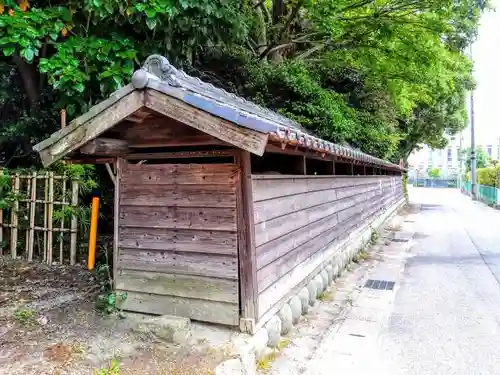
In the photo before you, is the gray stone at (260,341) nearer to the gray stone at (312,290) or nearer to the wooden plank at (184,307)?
the wooden plank at (184,307)

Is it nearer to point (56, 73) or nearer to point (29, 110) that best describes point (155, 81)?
point (56, 73)

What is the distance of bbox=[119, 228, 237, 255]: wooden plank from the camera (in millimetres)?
3969

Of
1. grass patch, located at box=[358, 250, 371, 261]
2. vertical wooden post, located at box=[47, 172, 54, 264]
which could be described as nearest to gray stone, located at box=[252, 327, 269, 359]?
vertical wooden post, located at box=[47, 172, 54, 264]

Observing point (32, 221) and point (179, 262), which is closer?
point (179, 262)

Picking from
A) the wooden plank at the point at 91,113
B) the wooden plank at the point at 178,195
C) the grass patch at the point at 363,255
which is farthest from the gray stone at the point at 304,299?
the grass patch at the point at 363,255

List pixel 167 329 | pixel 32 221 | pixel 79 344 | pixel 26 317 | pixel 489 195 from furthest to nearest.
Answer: pixel 489 195, pixel 32 221, pixel 26 317, pixel 167 329, pixel 79 344

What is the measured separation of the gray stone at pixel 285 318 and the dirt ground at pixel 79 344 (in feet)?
3.87

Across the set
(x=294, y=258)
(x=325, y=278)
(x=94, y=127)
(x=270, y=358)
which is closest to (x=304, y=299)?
(x=294, y=258)

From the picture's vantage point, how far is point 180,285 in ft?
13.6

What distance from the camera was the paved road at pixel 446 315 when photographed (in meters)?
4.18

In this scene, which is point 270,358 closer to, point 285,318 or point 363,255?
point 285,318

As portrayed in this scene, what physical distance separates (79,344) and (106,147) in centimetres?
195

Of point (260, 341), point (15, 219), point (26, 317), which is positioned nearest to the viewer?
point (260, 341)

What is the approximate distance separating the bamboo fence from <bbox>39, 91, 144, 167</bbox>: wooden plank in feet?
10.1
